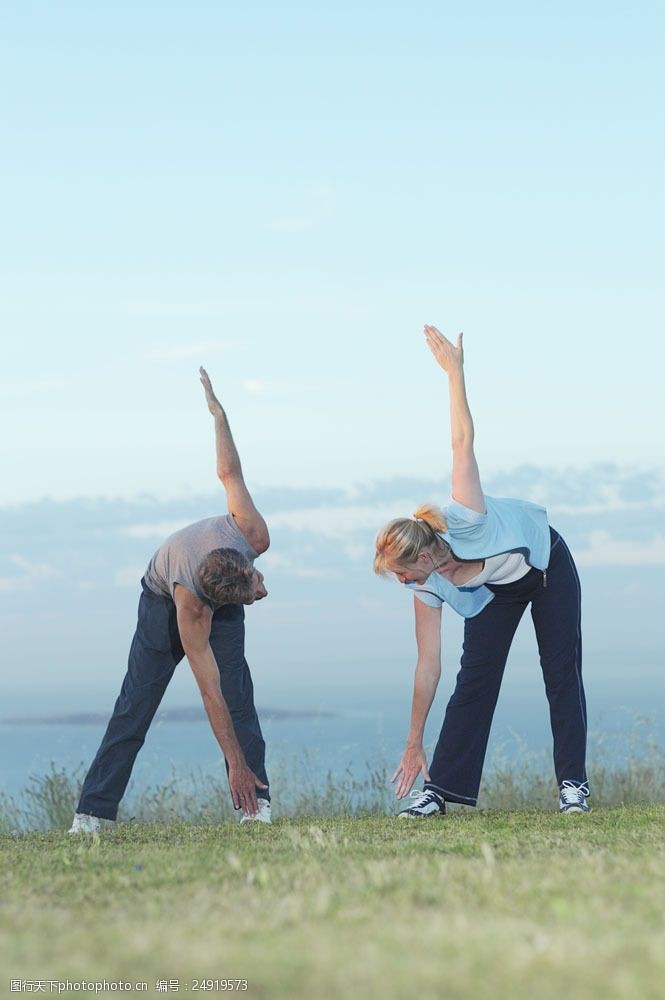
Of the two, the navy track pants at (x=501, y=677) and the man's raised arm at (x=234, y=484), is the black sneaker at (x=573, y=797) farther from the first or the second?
the man's raised arm at (x=234, y=484)

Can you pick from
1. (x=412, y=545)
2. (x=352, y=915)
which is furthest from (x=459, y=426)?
(x=352, y=915)

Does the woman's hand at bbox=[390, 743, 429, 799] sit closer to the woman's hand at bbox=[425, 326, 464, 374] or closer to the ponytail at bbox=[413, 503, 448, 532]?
the ponytail at bbox=[413, 503, 448, 532]

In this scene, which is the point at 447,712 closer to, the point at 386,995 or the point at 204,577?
the point at 204,577

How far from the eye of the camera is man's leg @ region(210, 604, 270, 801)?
6.83 meters

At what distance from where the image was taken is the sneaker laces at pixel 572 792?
22.6 feet

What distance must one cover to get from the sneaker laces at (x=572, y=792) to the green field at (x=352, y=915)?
1.41 m

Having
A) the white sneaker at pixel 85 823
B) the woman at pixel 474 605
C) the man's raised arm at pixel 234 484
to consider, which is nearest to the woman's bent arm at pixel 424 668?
the woman at pixel 474 605

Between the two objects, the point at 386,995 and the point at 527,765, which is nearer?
the point at 386,995

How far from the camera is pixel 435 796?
698 cm

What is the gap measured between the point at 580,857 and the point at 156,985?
7.69ft

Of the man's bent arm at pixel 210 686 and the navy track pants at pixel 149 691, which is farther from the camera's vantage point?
the navy track pants at pixel 149 691

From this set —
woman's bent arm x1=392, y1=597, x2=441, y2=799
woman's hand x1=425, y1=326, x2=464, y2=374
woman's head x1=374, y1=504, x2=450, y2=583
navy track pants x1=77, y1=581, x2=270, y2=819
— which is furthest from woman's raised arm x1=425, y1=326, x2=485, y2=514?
navy track pants x1=77, y1=581, x2=270, y2=819

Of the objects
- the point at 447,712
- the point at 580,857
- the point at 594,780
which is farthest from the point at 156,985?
the point at 594,780

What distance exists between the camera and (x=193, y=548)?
6301 mm
